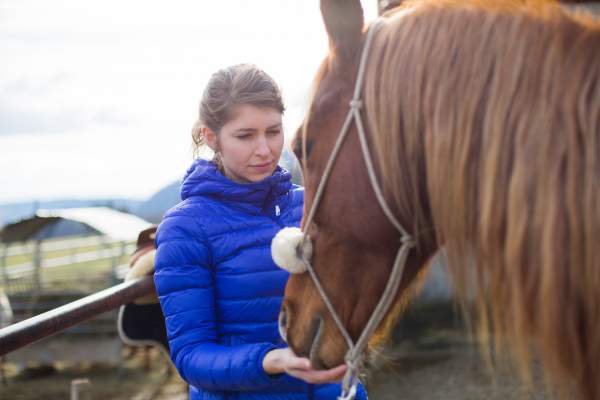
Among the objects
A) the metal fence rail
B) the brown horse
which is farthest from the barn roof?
the brown horse

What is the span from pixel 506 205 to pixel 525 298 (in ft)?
0.56

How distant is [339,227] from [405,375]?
457cm

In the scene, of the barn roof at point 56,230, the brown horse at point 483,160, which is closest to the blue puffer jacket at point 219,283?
the brown horse at point 483,160

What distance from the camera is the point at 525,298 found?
3.66 feet

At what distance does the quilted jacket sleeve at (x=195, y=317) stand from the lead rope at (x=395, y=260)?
24 cm

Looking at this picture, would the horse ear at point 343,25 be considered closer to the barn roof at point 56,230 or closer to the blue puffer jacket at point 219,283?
the blue puffer jacket at point 219,283

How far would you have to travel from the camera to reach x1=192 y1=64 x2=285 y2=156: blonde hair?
5.64 feet

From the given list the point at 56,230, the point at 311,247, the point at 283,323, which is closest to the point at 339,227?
the point at 311,247

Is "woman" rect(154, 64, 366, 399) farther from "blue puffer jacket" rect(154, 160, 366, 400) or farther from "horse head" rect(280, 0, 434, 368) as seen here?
"horse head" rect(280, 0, 434, 368)

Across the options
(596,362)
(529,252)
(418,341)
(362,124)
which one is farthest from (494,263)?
(418,341)

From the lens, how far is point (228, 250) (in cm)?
170

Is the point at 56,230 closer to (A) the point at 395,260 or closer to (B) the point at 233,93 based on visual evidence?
(B) the point at 233,93

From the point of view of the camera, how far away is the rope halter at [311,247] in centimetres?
125

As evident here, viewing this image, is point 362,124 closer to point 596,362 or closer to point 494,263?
point 494,263
